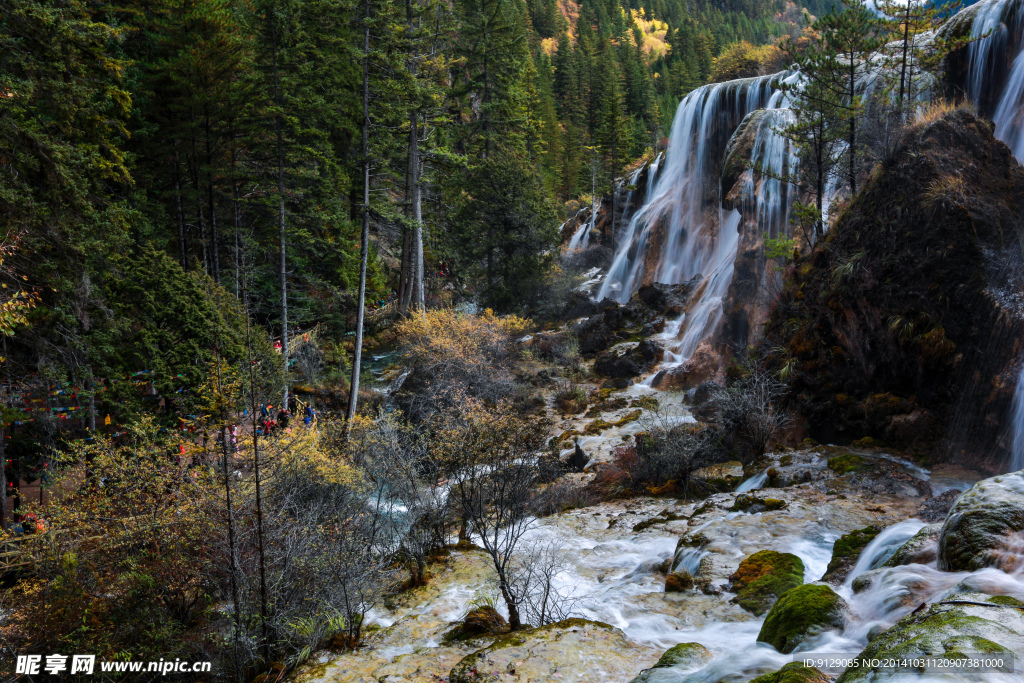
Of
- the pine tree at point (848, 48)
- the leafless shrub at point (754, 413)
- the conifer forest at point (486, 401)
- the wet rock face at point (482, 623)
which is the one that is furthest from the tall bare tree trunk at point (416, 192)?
the wet rock face at point (482, 623)

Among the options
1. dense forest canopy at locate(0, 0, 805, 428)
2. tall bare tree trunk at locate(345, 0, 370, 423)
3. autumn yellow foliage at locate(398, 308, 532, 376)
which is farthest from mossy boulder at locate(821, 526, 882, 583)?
tall bare tree trunk at locate(345, 0, 370, 423)

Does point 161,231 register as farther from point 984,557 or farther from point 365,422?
point 984,557

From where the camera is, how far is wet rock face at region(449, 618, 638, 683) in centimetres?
473

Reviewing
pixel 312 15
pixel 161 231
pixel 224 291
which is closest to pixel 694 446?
pixel 224 291

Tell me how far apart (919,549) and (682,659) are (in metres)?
2.92

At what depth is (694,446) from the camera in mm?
11359

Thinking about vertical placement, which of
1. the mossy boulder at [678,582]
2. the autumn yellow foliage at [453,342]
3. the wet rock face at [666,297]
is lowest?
the mossy boulder at [678,582]

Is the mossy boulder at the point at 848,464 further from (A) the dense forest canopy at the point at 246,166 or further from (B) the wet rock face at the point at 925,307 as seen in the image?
(A) the dense forest canopy at the point at 246,166

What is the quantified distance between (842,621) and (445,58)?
3234 cm

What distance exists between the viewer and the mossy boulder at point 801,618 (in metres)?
4.71

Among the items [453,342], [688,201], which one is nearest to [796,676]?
[453,342]

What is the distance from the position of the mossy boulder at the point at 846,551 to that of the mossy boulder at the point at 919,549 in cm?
53

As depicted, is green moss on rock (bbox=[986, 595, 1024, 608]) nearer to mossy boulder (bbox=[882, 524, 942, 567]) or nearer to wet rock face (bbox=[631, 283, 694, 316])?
mossy boulder (bbox=[882, 524, 942, 567])

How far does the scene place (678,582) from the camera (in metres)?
6.84
